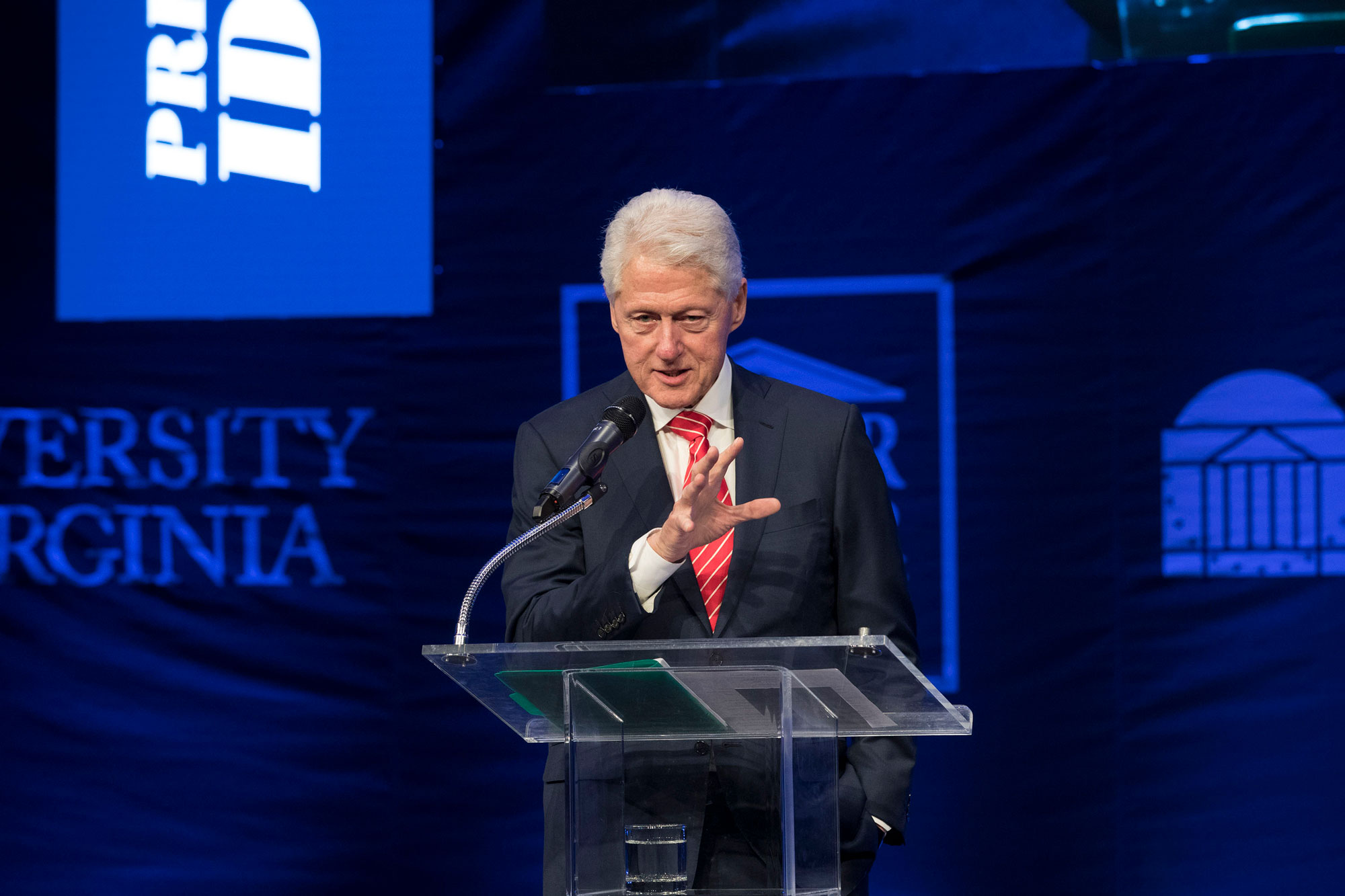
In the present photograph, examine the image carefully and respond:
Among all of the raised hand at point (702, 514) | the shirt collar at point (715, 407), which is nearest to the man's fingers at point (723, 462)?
the raised hand at point (702, 514)

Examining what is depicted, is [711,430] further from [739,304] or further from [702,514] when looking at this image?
[702,514]

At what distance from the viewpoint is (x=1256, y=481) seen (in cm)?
351

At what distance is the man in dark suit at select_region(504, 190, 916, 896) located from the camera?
185 centimetres

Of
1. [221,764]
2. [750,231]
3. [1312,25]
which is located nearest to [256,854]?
[221,764]

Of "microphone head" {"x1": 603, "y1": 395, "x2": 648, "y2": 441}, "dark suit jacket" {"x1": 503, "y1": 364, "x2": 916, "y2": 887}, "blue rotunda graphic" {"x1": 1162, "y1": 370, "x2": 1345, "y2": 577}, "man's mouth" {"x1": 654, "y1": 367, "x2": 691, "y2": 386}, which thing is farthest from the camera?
"blue rotunda graphic" {"x1": 1162, "y1": 370, "x2": 1345, "y2": 577}

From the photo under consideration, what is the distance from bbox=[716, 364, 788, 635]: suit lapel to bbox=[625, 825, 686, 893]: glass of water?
39 centimetres

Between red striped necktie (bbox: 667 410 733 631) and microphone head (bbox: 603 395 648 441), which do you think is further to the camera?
red striped necktie (bbox: 667 410 733 631)

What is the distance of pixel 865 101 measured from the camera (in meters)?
3.64

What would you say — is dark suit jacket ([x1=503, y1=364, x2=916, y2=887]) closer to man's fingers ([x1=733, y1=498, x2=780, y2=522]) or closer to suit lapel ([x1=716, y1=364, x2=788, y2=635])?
suit lapel ([x1=716, y1=364, x2=788, y2=635])

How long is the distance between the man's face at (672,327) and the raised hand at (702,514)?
35 centimetres

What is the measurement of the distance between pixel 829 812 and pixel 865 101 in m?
2.56

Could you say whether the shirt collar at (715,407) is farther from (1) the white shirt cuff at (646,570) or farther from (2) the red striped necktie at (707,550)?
(1) the white shirt cuff at (646,570)

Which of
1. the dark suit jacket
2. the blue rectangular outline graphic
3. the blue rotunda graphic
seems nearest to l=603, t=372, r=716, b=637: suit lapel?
the dark suit jacket

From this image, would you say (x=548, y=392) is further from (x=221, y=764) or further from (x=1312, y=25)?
(x=1312, y=25)
